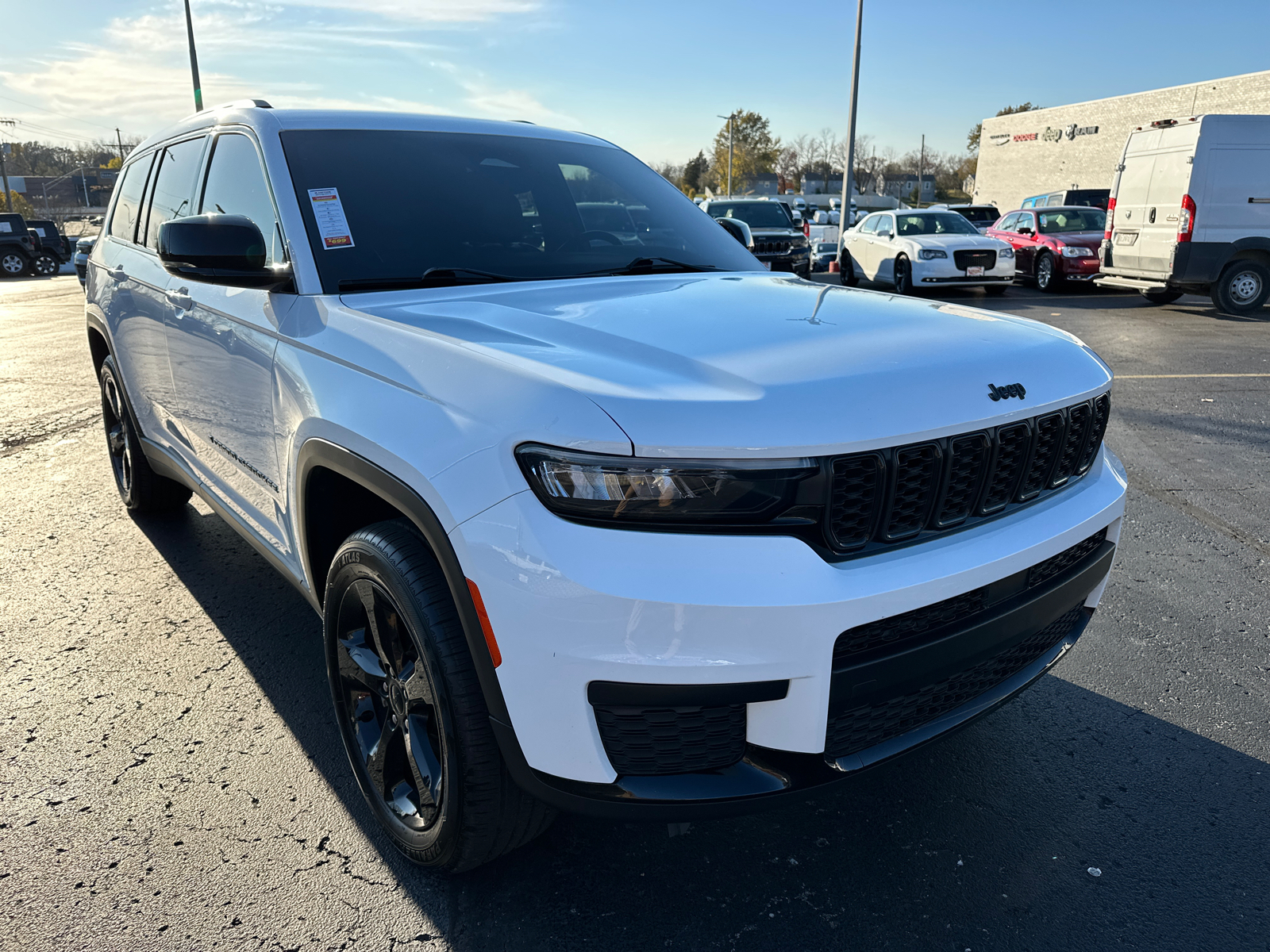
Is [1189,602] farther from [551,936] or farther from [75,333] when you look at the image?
[75,333]

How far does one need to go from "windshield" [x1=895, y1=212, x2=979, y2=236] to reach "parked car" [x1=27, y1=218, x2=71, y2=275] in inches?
945

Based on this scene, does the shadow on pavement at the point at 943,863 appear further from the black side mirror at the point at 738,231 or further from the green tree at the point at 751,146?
the green tree at the point at 751,146

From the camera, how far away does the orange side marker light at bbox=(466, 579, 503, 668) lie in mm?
1725

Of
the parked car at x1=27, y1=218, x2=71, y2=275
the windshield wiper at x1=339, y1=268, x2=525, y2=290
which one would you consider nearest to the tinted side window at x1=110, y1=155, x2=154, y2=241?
the windshield wiper at x1=339, y1=268, x2=525, y2=290

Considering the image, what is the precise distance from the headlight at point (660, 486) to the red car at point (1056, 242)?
16339 mm

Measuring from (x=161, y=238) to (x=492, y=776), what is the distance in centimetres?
180

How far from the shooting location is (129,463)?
4625 millimetres

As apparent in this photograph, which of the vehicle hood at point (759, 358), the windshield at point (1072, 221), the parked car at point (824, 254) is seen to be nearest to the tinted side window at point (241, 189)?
the vehicle hood at point (759, 358)

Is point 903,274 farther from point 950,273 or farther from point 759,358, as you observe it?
point 759,358

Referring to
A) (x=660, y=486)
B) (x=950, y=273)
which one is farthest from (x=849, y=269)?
(x=660, y=486)

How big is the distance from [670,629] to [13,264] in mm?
31293

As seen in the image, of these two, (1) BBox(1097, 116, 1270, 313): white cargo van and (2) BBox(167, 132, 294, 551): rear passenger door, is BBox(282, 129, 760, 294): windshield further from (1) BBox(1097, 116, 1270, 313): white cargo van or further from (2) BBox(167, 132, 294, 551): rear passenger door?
(1) BBox(1097, 116, 1270, 313): white cargo van

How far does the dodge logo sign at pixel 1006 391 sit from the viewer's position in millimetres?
1938

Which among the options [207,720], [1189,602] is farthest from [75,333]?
[1189,602]
